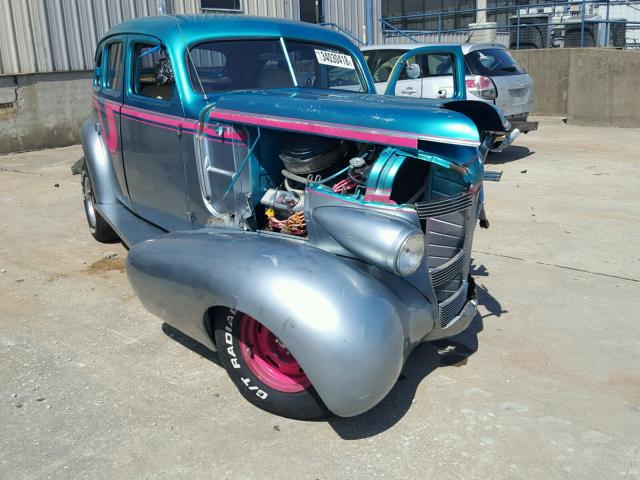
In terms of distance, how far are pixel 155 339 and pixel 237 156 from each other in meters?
1.31

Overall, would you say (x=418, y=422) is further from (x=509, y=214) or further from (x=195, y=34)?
(x=509, y=214)

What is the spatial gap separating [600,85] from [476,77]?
485 cm

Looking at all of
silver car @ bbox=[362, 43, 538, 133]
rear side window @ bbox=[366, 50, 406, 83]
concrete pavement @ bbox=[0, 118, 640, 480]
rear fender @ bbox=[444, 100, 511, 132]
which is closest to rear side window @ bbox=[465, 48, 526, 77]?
silver car @ bbox=[362, 43, 538, 133]

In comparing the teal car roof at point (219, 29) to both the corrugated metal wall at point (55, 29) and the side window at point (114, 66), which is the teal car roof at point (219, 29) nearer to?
the side window at point (114, 66)

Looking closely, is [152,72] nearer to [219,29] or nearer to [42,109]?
[219,29]

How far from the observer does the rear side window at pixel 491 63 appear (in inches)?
404

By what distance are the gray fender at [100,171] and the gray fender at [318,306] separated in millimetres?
2533

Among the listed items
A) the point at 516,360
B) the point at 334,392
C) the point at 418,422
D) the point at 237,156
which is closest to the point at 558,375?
the point at 516,360

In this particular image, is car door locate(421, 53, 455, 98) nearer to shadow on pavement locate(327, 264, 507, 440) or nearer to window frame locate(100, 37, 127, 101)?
window frame locate(100, 37, 127, 101)

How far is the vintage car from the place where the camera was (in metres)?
2.98

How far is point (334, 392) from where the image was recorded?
293 centimetres

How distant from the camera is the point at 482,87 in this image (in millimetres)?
10062

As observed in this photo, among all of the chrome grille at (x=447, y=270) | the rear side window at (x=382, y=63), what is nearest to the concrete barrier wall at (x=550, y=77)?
the rear side window at (x=382, y=63)

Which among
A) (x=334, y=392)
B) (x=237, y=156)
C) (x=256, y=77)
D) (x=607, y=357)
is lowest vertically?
(x=607, y=357)
